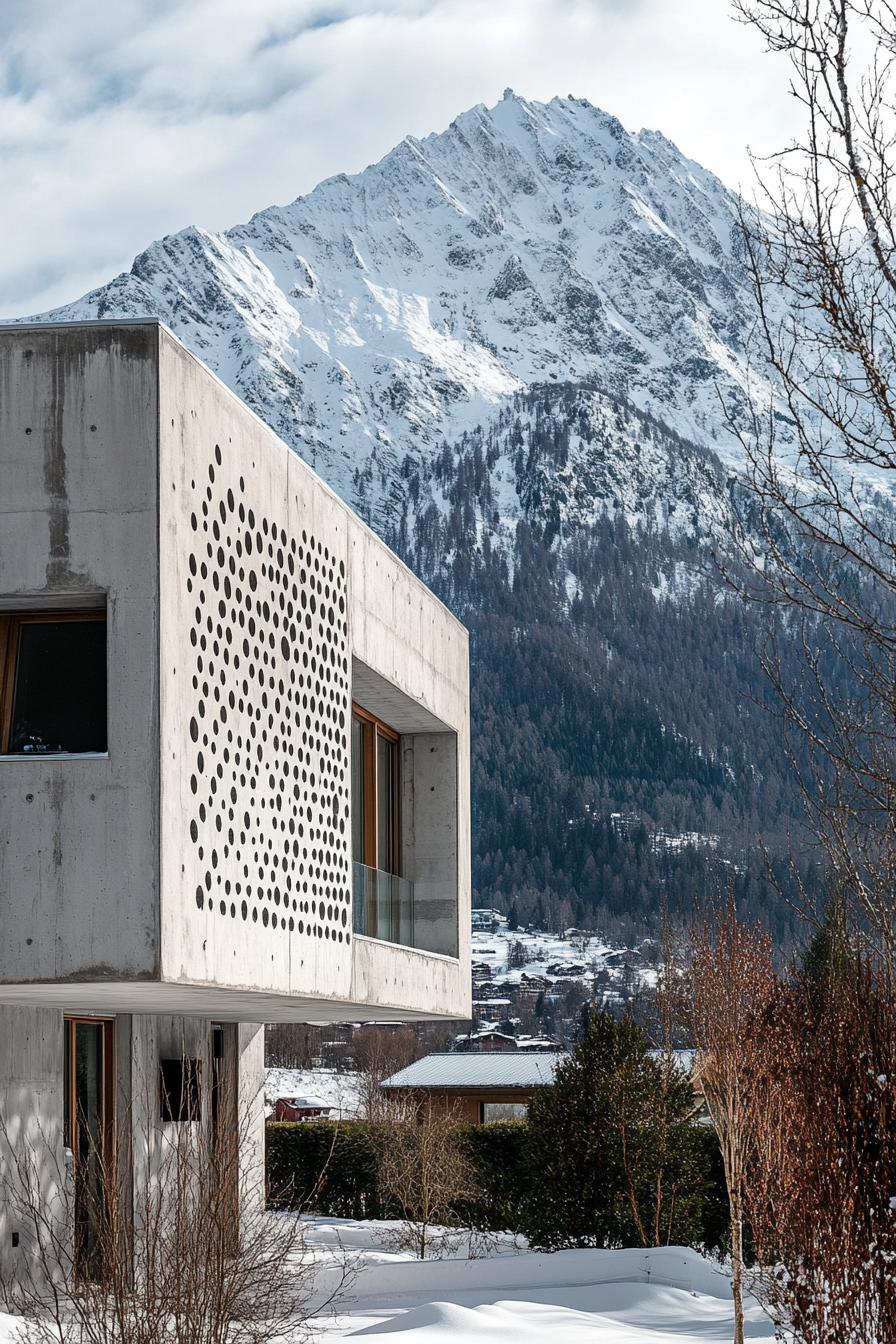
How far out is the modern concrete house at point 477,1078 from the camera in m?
46.4

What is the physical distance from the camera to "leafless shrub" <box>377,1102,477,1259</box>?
26.7 meters

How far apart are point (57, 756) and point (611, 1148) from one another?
12.8 meters

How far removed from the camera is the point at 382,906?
61.2ft

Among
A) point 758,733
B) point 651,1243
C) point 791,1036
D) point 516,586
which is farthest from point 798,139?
point 516,586

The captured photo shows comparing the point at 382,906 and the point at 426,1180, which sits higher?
the point at 382,906

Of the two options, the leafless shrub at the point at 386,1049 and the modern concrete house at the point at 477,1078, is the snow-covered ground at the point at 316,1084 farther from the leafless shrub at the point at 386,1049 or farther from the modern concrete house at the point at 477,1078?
the modern concrete house at the point at 477,1078

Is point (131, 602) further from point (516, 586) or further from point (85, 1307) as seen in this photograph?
point (516, 586)

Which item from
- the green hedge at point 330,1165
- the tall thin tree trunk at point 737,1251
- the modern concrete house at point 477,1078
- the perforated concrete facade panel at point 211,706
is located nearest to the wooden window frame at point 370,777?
the perforated concrete facade panel at point 211,706

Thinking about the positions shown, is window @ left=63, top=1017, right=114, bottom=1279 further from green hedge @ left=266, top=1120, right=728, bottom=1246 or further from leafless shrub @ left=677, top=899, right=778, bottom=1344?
green hedge @ left=266, top=1120, right=728, bottom=1246

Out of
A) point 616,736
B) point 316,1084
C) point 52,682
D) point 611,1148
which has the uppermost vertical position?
point 616,736

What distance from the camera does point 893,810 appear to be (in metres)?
6.73

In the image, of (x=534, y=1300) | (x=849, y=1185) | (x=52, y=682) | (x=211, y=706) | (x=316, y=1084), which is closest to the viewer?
(x=849, y=1185)

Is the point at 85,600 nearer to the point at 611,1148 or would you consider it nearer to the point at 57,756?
the point at 57,756

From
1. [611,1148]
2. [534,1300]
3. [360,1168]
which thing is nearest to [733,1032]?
[534,1300]
